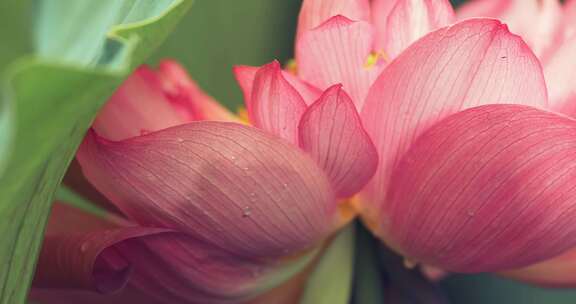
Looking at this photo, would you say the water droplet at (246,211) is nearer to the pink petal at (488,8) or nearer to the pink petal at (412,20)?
the pink petal at (412,20)

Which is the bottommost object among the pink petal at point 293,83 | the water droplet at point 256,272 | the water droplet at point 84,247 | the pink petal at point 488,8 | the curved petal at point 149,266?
the water droplet at point 256,272

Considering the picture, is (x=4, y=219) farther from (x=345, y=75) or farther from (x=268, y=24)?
(x=268, y=24)

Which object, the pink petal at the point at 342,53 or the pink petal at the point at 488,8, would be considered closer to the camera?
the pink petal at the point at 342,53

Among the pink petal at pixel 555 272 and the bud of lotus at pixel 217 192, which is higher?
the bud of lotus at pixel 217 192

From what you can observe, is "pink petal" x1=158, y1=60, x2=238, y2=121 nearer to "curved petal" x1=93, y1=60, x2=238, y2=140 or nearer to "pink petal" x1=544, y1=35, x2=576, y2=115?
"curved petal" x1=93, y1=60, x2=238, y2=140

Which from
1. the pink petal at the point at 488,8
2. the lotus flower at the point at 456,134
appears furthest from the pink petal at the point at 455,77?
the pink petal at the point at 488,8

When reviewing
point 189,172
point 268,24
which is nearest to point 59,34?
point 189,172
